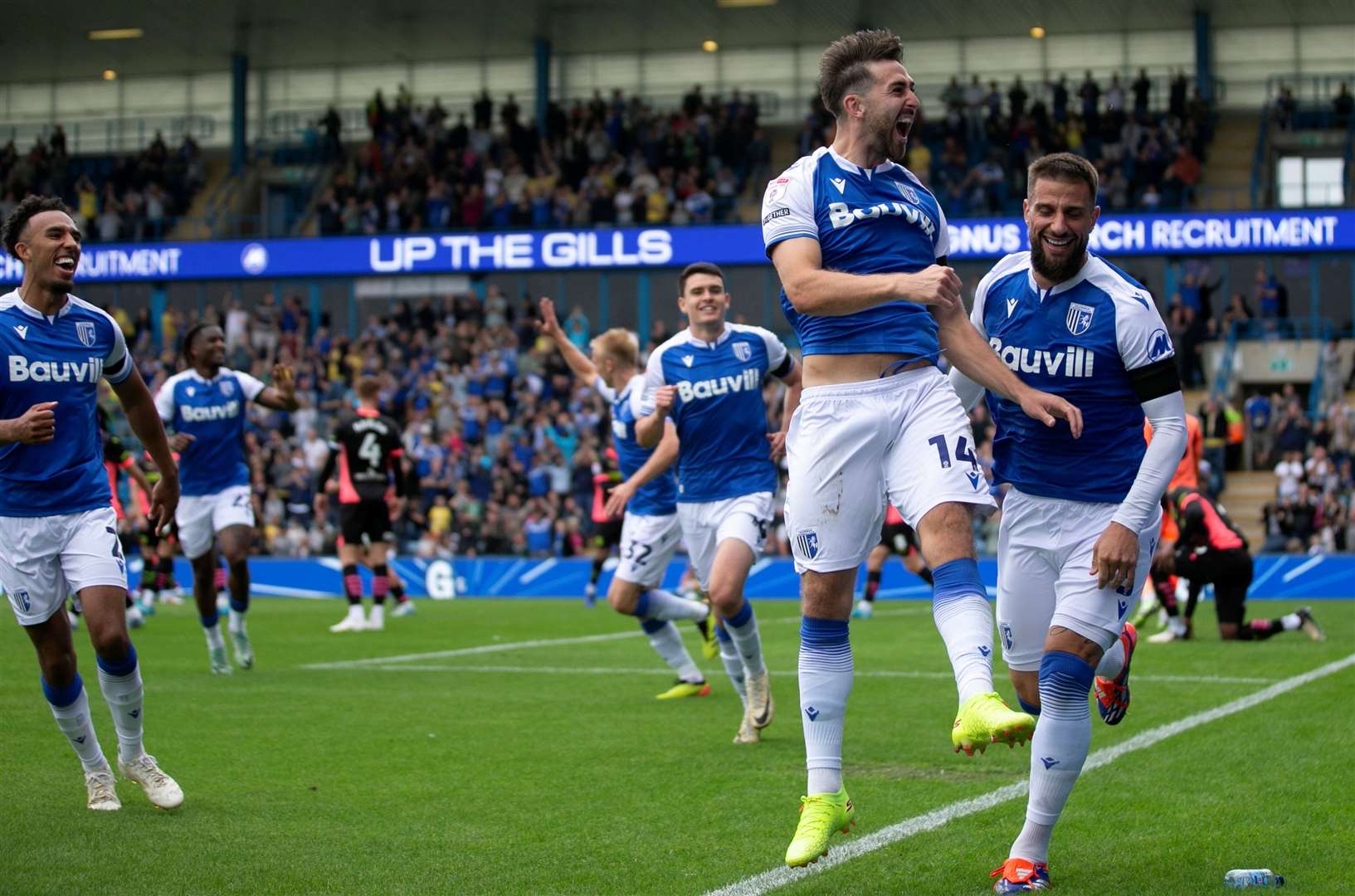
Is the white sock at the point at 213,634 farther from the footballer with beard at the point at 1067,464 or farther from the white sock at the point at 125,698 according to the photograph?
the footballer with beard at the point at 1067,464

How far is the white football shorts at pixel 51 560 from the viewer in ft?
21.9

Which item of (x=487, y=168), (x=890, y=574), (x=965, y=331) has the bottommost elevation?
(x=890, y=574)

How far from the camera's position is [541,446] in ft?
98.5

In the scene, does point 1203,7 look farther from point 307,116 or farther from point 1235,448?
point 307,116

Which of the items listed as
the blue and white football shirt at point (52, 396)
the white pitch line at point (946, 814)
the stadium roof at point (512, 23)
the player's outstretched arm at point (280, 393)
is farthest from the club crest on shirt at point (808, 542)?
the stadium roof at point (512, 23)

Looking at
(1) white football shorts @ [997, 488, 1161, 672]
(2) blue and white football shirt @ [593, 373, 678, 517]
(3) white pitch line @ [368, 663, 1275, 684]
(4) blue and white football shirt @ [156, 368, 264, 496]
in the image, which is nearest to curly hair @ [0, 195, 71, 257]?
(2) blue and white football shirt @ [593, 373, 678, 517]

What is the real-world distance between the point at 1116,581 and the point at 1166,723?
423 centimetres

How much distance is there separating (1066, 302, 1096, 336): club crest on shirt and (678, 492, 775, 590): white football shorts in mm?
3659

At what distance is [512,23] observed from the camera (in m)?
38.8

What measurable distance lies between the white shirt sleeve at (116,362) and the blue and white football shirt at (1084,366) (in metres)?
3.75

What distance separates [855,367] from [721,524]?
381 centimetres

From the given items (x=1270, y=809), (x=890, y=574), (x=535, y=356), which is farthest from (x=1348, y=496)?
(x=1270, y=809)

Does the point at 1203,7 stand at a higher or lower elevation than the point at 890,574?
higher

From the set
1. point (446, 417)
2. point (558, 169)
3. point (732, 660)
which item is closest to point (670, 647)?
point (732, 660)
